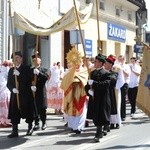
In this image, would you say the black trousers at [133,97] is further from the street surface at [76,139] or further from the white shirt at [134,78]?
the street surface at [76,139]

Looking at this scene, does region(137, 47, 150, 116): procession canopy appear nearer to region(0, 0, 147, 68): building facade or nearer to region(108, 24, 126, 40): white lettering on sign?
region(0, 0, 147, 68): building facade

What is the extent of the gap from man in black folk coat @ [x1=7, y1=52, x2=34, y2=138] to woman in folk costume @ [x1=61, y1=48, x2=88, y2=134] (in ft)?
2.94

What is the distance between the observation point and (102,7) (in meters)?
28.6

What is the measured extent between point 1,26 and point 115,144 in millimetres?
10294

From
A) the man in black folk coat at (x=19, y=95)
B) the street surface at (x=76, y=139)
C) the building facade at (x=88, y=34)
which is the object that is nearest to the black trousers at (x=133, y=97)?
the building facade at (x=88, y=34)

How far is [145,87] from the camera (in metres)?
10.1

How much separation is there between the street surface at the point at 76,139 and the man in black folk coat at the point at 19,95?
0.44 meters

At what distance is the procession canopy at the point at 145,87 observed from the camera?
1003 centimetres

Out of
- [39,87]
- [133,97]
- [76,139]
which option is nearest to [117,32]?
[133,97]

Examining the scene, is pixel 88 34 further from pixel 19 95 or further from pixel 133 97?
pixel 19 95

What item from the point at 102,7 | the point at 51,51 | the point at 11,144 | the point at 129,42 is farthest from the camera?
the point at 129,42

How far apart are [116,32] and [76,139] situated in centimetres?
2104

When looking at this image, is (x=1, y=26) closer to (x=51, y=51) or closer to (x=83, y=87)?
(x=51, y=51)

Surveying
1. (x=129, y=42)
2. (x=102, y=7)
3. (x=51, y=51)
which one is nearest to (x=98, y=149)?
(x=51, y=51)
